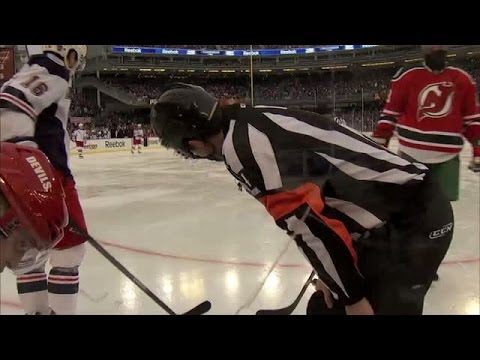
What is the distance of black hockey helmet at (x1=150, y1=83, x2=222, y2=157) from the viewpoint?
84 centimetres

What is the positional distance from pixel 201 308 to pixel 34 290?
42cm

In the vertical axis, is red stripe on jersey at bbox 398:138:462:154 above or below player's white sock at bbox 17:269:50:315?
above

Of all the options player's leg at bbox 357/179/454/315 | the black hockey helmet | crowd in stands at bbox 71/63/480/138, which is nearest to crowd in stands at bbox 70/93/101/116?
crowd in stands at bbox 71/63/480/138

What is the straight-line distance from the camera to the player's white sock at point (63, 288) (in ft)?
3.68

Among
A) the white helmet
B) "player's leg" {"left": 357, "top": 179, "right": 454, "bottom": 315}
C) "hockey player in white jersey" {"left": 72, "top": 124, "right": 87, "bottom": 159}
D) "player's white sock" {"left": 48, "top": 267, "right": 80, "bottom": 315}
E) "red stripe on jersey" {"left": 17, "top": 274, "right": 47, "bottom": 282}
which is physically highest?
the white helmet

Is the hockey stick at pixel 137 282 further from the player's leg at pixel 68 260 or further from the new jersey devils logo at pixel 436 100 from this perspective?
the new jersey devils logo at pixel 436 100

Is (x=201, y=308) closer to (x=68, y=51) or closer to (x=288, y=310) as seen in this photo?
(x=288, y=310)

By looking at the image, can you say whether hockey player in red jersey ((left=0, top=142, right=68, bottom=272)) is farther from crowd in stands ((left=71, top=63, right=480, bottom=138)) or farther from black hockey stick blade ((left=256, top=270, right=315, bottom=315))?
black hockey stick blade ((left=256, top=270, right=315, bottom=315))

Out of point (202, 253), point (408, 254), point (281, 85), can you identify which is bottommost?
point (202, 253)

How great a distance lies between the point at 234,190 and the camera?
7.41ft

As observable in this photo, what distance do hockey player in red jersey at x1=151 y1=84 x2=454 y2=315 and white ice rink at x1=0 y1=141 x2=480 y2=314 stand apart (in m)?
0.24

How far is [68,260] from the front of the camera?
1.19 meters

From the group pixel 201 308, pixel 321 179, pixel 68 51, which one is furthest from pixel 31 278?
pixel 321 179
